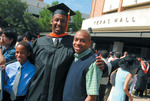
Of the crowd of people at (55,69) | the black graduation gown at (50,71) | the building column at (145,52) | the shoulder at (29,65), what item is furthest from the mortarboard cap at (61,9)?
the building column at (145,52)

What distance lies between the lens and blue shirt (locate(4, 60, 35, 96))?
1.89 m

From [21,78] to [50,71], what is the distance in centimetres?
46

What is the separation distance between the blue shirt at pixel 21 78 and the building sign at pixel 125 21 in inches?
307

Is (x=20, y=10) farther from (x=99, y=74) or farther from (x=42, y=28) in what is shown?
(x=99, y=74)

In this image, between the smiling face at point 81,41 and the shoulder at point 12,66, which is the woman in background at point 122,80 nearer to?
the smiling face at point 81,41

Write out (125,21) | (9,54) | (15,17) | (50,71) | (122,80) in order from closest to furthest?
(50,71) < (9,54) < (122,80) < (125,21) < (15,17)

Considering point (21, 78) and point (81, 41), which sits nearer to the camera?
point (81, 41)

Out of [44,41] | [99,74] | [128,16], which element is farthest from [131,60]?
[128,16]

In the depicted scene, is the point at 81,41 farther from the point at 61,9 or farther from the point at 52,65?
the point at 61,9

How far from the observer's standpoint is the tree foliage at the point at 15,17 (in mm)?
24156

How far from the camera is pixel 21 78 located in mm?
1896

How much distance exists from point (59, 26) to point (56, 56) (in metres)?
0.45

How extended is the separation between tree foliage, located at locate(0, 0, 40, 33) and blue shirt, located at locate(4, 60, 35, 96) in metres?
24.8

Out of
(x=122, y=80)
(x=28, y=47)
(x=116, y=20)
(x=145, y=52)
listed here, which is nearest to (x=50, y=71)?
(x=28, y=47)
